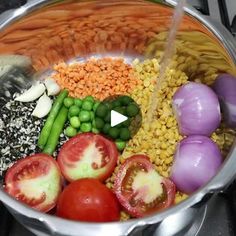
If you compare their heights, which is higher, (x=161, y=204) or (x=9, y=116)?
(x=9, y=116)

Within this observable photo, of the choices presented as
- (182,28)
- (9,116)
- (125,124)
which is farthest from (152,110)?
(9,116)

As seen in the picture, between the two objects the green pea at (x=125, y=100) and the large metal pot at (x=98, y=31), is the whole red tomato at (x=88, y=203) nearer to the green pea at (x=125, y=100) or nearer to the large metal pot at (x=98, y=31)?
the large metal pot at (x=98, y=31)

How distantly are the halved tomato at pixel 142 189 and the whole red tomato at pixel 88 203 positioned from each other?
0.08 feet

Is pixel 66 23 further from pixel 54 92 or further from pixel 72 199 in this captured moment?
pixel 72 199

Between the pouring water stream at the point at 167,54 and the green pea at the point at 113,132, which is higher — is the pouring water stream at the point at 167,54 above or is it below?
above

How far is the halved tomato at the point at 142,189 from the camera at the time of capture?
771 millimetres

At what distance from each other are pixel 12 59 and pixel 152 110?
0.30 m

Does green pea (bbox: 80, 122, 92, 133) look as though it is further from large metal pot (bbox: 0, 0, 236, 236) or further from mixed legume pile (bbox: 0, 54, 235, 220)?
large metal pot (bbox: 0, 0, 236, 236)

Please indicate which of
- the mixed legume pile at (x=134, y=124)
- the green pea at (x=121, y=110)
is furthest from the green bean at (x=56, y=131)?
the green pea at (x=121, y=110)

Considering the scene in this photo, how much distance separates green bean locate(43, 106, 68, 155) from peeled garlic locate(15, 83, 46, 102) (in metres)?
0.06

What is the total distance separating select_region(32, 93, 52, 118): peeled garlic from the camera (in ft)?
3.14

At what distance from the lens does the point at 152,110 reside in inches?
37.9

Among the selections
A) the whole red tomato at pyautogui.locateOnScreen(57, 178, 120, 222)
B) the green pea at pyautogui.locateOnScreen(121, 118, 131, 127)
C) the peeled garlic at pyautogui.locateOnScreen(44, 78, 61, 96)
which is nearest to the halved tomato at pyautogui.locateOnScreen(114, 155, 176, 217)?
the whole red tomato at pyautogui.locateOnScreen(57, 178, 120, 222)

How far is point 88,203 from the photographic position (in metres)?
0.72
